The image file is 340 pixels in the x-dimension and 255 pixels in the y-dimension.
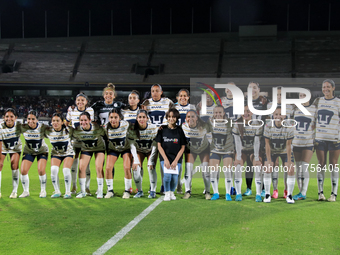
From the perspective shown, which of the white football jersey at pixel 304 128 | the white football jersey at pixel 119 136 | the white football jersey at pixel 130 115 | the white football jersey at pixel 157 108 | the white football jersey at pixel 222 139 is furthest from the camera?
the white football jersey at pixel 157 108

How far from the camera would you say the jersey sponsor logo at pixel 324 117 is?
6922 millimetres

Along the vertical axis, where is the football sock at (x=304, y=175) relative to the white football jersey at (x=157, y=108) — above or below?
below

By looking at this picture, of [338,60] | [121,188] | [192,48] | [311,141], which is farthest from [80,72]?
[311,141]

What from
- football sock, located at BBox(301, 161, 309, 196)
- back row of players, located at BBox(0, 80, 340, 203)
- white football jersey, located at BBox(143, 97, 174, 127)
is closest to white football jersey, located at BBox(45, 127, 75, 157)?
back row of players, located at BBox(0, 80, 340, 203)

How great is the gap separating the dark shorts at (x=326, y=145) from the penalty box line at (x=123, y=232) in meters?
3.25

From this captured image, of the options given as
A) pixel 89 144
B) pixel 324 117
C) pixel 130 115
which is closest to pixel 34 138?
pixel 89 144

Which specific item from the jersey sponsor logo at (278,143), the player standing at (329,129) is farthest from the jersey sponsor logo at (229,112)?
the player standing at (329,129)

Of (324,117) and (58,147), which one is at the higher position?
(324,117)

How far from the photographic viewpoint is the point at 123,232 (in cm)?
498

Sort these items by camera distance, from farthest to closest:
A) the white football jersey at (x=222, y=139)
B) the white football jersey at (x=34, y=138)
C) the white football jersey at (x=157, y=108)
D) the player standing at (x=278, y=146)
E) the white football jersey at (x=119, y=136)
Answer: the white football jersey at (x=157, y=108) → the white football jersey at (x=34, y=138) → the white football jersey at (x=119, y=136) → the white football jersey at (x=222, y=139) → the player standing at (x=278, y=146)

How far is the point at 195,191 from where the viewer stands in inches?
321

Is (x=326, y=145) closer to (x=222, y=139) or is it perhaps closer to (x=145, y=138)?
(x=222, y=139)

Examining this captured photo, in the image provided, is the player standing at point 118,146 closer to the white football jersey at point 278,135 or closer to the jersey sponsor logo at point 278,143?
the white football jersey at point 278,135

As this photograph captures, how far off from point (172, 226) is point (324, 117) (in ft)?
12.2
